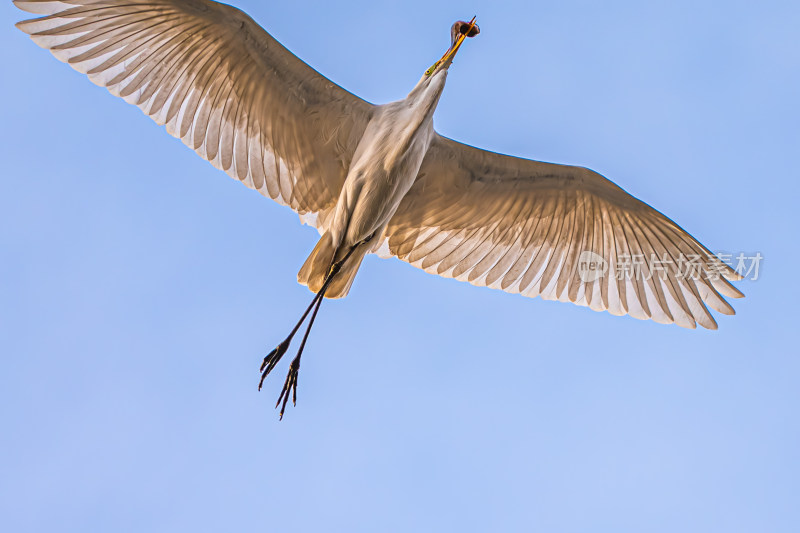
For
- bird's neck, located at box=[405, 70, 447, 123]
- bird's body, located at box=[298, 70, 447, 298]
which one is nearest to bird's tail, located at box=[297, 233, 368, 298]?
bird's body, located at box=[298, 70, 447, 298]

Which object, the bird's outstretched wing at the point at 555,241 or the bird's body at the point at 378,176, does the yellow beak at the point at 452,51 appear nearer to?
the bird's body at the point at 378,176

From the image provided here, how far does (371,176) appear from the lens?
6711 millimetres

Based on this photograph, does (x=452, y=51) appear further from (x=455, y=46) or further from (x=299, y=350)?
(x=299, y=350)

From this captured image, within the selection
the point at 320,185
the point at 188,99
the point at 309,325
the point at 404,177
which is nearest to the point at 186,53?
the point at 188,99

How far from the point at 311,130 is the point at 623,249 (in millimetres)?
3072

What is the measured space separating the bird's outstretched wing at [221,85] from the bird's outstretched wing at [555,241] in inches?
36.7

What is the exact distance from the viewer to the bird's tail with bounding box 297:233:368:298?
7066mm

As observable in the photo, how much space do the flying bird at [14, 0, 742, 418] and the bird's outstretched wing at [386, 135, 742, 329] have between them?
0.04 feet

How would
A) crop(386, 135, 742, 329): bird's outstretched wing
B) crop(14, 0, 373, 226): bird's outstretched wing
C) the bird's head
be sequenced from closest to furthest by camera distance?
crop(14, 0, 373, 226): bird's outstretched wing → the bird's head → crop(386, 135, 742, 329): bird's outstretched wing

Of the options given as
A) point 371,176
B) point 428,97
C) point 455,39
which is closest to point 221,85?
point 371,176

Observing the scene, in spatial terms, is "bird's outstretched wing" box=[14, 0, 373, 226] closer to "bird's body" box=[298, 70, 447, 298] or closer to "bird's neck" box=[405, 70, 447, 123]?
"bird's body" box=[298, 70, 447, 298]

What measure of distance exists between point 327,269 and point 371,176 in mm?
918

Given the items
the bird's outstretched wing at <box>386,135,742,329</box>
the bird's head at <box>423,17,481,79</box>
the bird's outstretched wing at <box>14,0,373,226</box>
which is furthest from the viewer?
the bird's outstretched wing at <box>386,135,742,329</box>

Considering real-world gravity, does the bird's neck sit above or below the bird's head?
below
